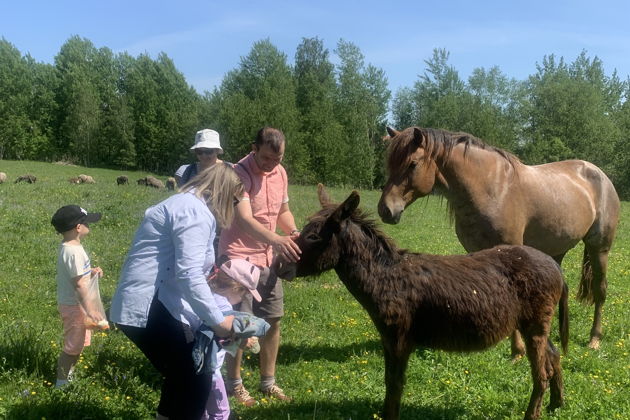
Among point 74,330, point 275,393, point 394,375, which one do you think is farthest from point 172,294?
point 275,393

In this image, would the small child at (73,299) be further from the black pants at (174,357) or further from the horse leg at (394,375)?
the horse leg at (394,375)

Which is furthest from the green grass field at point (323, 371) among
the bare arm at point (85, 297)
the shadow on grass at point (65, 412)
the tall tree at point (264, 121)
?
the tall tree at point (264, 121)

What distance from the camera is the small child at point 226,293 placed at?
144 inches

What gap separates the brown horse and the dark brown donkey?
3.76ft

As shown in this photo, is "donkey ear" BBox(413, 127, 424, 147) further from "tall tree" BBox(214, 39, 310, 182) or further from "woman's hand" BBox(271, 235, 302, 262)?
"tall tree" BBox(214, 39, 310, 182)

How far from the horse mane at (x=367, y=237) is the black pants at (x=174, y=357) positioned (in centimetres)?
122

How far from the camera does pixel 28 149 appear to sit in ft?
212

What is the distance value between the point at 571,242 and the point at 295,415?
13.4 feet

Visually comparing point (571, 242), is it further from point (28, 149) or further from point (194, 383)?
point (28, 149)

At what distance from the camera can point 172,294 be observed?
3336 millimetres

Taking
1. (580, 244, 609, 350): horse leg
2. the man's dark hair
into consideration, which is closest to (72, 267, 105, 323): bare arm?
the man's dark hair

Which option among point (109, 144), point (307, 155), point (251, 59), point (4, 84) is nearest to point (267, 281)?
point (307, 155)

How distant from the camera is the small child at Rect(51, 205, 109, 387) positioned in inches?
175

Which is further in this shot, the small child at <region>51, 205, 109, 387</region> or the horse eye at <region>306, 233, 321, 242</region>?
the small child at <region>51, 205, 109, 387</region>
